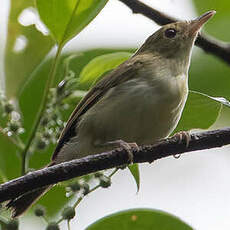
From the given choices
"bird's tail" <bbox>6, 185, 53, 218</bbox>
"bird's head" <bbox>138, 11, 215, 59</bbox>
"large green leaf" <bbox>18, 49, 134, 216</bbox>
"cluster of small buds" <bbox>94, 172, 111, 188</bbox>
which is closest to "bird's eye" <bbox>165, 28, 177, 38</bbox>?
"bird's head" <bbox>138, 11, 215, 59</bbox>

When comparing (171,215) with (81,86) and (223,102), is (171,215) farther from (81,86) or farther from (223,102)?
(81,86)

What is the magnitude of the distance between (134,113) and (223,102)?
2.19 ft

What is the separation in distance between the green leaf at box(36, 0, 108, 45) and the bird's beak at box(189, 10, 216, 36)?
0.85 m

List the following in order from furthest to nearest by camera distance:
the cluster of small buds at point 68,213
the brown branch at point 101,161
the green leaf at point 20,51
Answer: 1. the green leaf at point 20,51
2. the cluster of small buds at point 68,213
3. the brown branch at point 101,161

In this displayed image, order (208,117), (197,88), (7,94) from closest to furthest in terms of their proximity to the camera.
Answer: (208,117), (7,94), (197,88)

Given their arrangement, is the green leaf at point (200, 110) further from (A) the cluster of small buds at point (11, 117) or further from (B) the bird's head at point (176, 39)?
(B) the bird's head at point (176, 39)

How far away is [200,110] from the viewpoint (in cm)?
238

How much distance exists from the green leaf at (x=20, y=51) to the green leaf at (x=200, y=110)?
79 cm

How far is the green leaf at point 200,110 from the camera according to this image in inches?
92.2

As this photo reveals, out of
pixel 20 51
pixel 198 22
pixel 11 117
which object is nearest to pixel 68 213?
pixel 11 117

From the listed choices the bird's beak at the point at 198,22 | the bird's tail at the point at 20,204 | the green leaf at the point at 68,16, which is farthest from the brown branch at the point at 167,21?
the bird's tail at the point at 20,204

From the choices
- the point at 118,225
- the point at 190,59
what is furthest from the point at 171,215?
the point at 190,59

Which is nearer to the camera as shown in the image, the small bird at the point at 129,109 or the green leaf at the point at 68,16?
the green leaf at the point at 68,16

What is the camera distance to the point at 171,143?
1.93 meters
